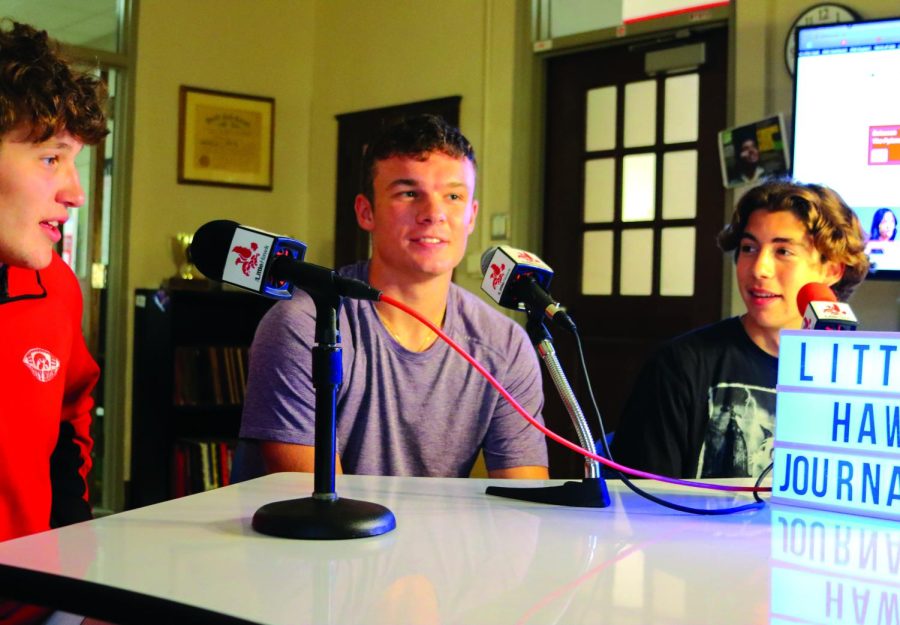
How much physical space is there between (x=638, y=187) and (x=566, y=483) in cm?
293

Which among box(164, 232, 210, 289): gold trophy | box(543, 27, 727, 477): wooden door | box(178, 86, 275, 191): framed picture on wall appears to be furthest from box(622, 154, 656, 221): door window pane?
box(178, 86, 275, 191): framed picture on wall

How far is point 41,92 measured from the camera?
50.6 inches

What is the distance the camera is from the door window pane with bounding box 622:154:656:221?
12.7ft

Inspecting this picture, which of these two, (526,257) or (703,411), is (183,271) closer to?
(703,411)

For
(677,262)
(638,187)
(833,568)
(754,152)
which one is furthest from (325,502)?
(638,187)

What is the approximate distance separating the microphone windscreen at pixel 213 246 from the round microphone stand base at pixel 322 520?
255 millimetres

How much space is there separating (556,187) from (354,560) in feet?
11.3

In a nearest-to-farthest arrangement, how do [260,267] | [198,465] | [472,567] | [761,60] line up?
1. [472,567]
2. [260,267]
3. [761,60]
4. [198,465]

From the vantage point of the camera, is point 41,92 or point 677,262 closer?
point 41,92

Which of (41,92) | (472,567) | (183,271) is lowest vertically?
(472,567)

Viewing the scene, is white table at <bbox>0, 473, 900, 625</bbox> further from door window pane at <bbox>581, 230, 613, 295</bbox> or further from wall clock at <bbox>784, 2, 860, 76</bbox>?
door window pane at <bbox>581, 230, 613, 295</bbox>

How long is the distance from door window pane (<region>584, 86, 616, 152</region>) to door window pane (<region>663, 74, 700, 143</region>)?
0.83ft

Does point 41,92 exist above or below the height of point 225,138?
below

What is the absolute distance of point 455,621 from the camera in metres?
0.72
